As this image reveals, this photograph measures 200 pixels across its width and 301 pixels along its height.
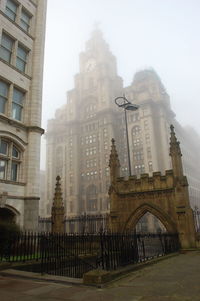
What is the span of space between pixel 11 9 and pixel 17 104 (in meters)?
7.87

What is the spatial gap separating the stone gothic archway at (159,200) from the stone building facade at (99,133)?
2268 inches

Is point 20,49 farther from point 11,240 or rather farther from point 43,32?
point 11,240

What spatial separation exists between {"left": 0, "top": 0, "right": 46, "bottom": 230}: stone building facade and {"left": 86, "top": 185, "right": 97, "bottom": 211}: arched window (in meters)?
67.5

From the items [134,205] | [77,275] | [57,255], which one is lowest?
[77,275]

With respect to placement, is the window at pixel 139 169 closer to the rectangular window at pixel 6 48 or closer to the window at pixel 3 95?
the rectangular window at pixel 6 48

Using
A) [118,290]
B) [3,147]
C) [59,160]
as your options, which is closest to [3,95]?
[3,147]

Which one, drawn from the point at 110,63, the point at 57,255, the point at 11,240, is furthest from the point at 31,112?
the point at 110,63

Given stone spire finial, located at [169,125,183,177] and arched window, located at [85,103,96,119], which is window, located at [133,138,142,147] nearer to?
arched window, located at [85,103,96,119]

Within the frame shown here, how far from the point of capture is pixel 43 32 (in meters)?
22.6

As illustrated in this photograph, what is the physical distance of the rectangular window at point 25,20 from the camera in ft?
68.0

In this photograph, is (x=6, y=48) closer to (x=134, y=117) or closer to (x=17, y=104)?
(x=17, y=104)

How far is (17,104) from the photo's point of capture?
18.8m

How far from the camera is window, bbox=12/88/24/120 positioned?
18.5 metres

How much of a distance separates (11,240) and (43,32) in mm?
18403
